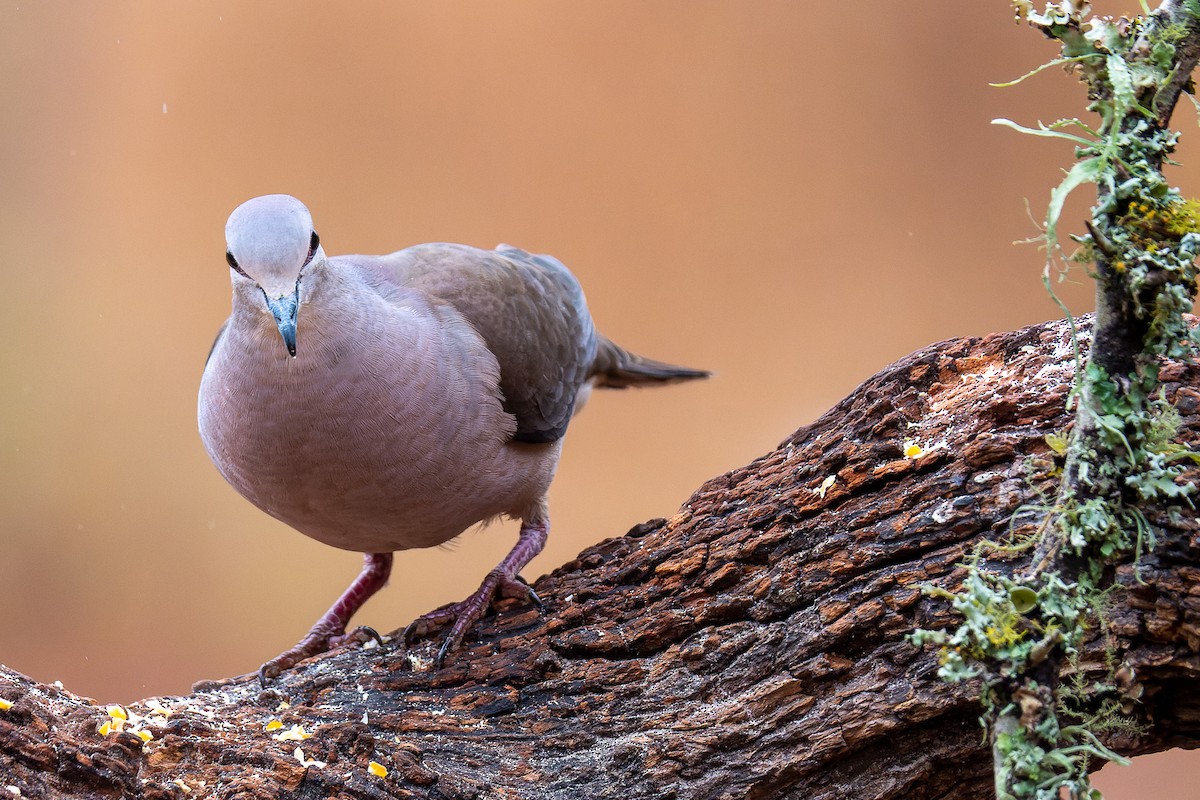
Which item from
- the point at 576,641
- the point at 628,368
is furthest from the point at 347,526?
the point at 628,368

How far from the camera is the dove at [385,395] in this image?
2.05 m

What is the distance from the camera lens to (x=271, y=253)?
6.30 feet

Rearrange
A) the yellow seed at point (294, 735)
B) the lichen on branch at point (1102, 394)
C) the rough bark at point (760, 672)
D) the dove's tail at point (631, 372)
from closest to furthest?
the lichen on branch at point (1102, 394), the rough bark at point (760, 672), the yellow seed at point (294, 735), the dove's tail at point (631, 372)

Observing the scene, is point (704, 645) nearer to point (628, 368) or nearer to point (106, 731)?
point (106, 731)

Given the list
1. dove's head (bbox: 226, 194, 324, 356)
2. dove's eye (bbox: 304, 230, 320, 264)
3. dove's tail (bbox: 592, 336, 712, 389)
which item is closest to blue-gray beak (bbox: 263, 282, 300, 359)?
dove's head (bbox: 226, 194, 324, 356)

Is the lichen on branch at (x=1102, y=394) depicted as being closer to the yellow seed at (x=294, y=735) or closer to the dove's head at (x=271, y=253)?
the yellow seed at (x=294, y=735)

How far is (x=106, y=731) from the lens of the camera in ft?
5.61

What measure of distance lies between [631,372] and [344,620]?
3.94 ft

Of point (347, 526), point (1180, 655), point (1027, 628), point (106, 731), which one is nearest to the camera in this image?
point (1027, 628)

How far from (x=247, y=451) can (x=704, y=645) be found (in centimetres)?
104

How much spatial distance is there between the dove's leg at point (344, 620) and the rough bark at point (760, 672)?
0.24m

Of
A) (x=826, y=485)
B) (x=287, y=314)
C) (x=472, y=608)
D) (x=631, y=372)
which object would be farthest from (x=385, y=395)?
(x=631, y=372)

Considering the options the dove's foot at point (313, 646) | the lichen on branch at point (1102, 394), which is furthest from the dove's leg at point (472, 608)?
the lichen on branch at point (1102, 394)

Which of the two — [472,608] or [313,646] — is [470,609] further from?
[313,646]
